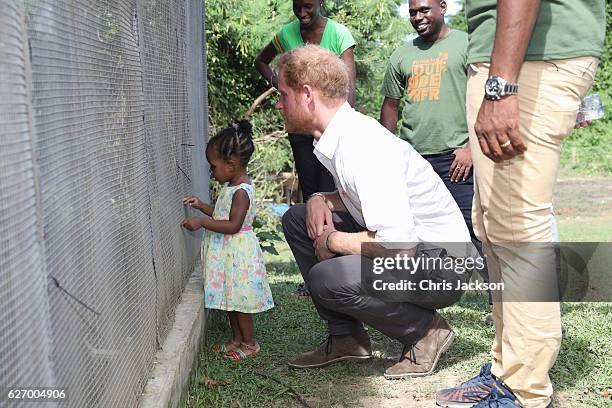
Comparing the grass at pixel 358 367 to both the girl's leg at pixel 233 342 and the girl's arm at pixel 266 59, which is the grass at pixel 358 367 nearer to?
the girl's leg at pixel 233 342

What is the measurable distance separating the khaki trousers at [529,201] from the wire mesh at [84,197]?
126 centimetres

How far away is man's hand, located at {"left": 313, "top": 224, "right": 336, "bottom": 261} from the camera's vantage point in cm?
343

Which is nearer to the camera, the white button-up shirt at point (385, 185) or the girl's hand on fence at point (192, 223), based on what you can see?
the white button-up shirt at point (385, 185)

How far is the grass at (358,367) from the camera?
3152mm

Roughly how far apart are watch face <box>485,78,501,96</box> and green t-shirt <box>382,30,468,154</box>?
5.93 ft

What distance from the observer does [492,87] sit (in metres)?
2.42

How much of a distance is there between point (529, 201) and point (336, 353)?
4.59 feet

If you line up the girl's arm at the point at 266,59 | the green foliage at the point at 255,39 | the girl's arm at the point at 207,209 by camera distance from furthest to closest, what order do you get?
1. the green foliage at the point at 255,39
2. the girl's arm at the point at 266,59
3. the girl's arm at the point at 207,209

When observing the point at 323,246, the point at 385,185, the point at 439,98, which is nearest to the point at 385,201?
the point at 385,185

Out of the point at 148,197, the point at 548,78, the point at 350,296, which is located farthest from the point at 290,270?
the point at 548,78

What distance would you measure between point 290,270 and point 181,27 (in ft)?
9.69

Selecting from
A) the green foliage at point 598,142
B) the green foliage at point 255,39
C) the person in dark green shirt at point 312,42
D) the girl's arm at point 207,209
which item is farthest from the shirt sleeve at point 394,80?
the green foliage at point 598,142

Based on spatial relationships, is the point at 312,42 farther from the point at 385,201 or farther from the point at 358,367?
the point at 358,367

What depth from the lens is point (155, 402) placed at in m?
2.50
